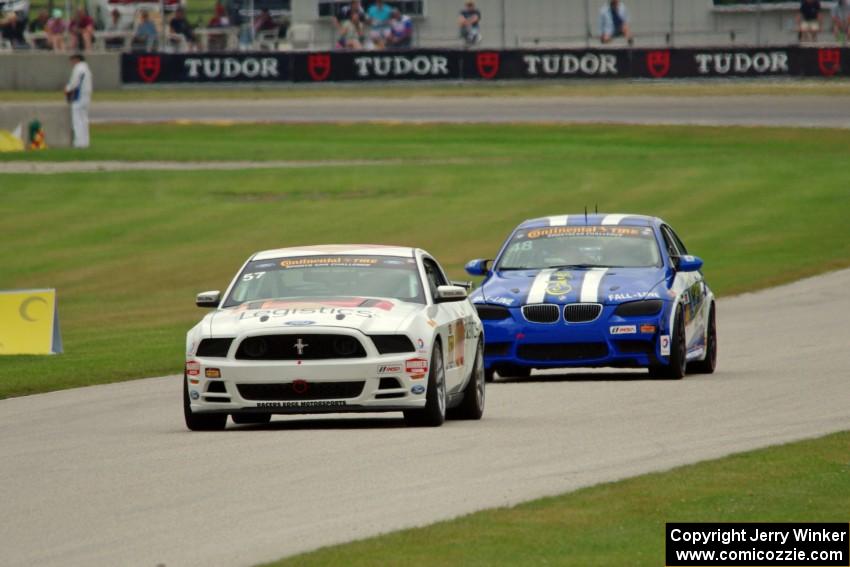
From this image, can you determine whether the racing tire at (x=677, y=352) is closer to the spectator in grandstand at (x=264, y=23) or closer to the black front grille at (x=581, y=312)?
the black front grille at (x=581, y=312)

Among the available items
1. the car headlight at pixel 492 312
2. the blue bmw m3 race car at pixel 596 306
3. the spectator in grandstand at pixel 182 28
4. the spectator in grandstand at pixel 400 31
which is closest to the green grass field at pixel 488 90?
the spectator in grandstand at pixel 400 31

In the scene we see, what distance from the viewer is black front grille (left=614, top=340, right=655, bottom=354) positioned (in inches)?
659

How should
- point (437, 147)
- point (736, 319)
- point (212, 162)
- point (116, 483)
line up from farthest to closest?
point (437, 147)
point (212, 162)
point (736, 319)
point (116, 483)

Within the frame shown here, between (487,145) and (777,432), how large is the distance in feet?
124

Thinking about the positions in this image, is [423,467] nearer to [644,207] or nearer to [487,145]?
[644,207]

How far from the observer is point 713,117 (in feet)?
172

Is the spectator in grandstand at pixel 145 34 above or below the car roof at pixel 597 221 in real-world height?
below

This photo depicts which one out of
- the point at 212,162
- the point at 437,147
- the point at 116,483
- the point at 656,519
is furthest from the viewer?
the point at 437,147

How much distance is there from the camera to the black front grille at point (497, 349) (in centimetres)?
1698

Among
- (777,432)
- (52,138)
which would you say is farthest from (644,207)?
(777,432)

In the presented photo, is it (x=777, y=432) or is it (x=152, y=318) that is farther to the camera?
(x=152, y=318)

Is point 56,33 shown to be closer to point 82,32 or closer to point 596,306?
point 82,32

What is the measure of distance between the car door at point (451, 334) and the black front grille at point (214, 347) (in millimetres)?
1444

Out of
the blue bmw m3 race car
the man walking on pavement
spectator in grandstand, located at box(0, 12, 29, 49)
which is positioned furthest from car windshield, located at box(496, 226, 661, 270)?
spectator in grandstand, located at box(0, 12, 29, 49)
